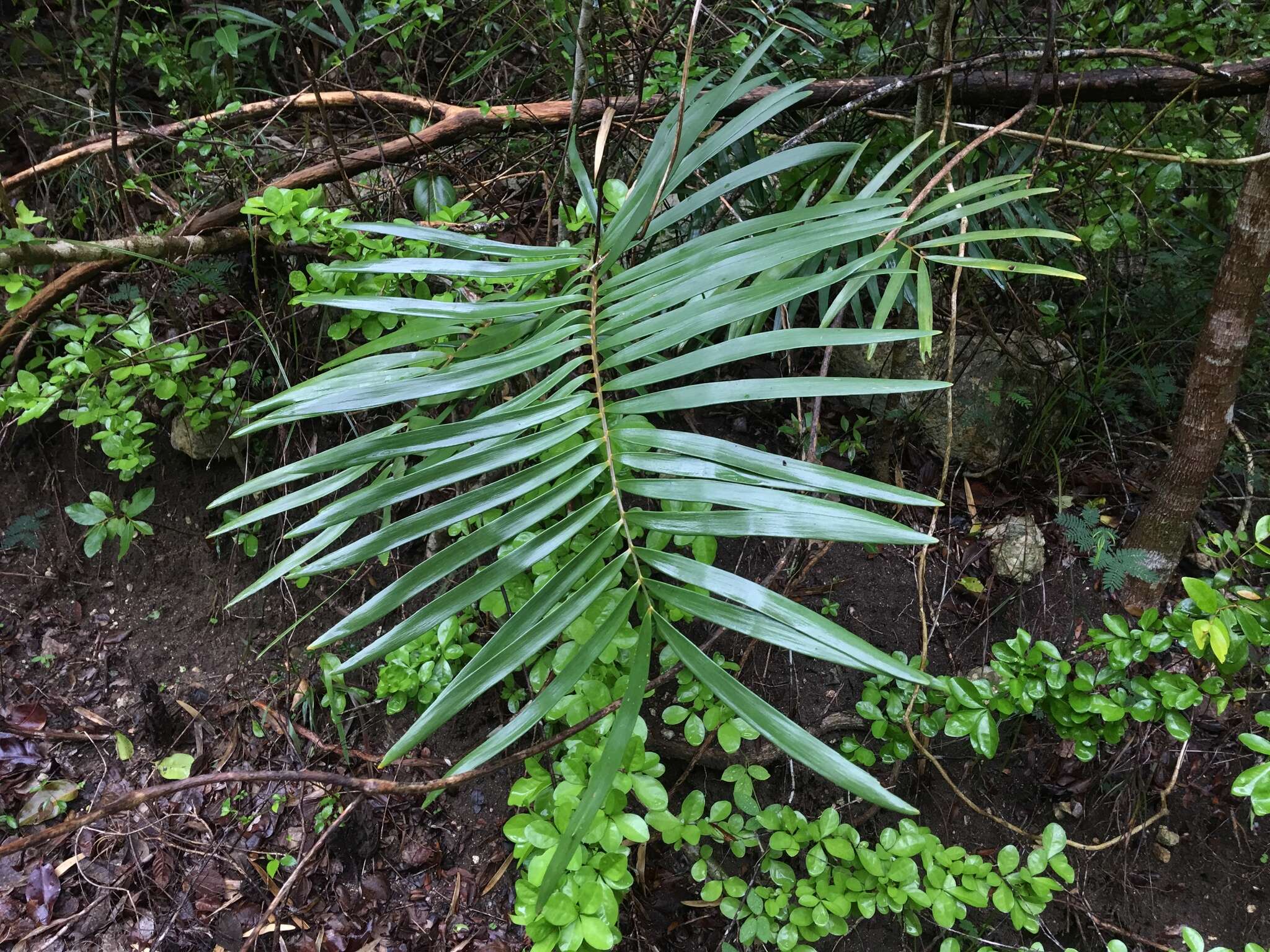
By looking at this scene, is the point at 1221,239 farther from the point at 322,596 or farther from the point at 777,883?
the point at 322,596

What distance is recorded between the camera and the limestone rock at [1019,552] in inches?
56.4

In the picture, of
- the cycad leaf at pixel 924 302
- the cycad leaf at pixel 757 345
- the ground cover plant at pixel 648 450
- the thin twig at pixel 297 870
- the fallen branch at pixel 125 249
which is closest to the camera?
the cycad leaf at pixel 757 345

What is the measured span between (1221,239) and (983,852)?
1346 mm

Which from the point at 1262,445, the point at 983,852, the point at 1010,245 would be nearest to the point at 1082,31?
the point at 1010,245

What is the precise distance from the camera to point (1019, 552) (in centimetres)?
143

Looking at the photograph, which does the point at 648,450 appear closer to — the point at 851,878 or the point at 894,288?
the point at 894,288

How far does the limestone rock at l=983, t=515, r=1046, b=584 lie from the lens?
4.70 feet

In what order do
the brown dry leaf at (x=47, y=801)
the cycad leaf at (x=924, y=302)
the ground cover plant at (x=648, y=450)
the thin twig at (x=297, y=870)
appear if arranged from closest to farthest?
the cycad leaf at (x=924, y=302) < the ground cover plant at (x=648, y=450) < the thin twig at (x=297, y=870) < the brown dry leaf at (x=47, y=801)

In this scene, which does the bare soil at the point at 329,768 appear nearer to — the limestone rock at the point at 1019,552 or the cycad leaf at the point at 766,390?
the limestone rock at the point at 1019,552

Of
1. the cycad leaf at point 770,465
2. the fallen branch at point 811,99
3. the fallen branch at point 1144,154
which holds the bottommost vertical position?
the cycad leaf at point 770,465

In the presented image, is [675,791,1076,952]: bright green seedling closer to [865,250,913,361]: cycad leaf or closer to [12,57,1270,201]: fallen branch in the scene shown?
[865,250,913,361]: cycad leaf

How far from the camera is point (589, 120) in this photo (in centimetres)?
126

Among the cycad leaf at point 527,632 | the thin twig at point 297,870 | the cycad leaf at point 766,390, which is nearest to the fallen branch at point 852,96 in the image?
the cycad leaf at point 766,390

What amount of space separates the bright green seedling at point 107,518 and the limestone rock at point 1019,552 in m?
1.68
